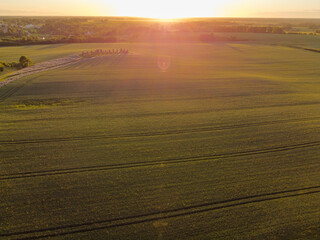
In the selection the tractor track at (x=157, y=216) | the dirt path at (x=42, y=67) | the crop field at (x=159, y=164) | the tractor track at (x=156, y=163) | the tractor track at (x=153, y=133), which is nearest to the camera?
the tractor track at (x=157, y=216)

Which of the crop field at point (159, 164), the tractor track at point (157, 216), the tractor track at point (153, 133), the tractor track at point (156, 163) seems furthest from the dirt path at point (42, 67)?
the tractor track at point (157, 216)

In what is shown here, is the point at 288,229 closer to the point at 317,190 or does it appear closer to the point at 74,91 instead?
the point at 317,190

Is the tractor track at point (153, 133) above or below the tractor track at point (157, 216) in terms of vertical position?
above

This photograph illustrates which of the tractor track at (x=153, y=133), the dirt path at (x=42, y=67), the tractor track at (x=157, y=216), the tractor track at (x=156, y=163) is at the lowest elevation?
the tractor track at (x=157, y=216)

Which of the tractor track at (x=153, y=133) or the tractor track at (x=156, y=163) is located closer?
the tractor track at (x=156, y=163)

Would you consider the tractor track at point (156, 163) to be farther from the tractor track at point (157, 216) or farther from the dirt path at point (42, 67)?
the dirt path at point (42, 67)

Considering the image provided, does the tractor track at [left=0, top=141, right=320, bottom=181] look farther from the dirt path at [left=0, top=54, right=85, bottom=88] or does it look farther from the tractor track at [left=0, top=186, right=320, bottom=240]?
the dirt path at [left=0, top=54, right=85, bottom=88]

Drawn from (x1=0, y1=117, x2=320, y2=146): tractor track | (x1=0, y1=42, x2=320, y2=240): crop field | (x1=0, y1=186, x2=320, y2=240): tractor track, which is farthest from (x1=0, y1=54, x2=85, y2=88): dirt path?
(x1=0, y1=186, x2=320, y2=240): tractor track

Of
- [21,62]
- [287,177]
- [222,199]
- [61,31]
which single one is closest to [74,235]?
[222,199]
